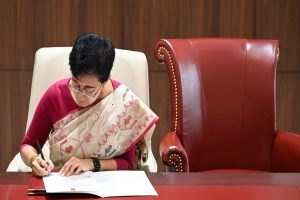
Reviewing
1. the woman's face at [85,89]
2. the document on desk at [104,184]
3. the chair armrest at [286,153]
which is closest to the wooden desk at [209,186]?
the document on desk at [104,184]

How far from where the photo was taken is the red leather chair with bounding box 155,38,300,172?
2502mm

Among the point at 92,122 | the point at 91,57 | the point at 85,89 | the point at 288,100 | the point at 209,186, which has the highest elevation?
the point at 91,57

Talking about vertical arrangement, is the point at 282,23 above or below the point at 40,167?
above

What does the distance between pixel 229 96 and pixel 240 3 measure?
1.25 meters

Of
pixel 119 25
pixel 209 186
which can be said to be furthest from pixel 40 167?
pixel 119 25

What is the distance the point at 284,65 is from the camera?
3.67 meters

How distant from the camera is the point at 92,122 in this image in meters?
1.83

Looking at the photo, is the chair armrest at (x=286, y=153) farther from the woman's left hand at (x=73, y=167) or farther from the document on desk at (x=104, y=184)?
the woman's left hand at (x=73, y=167)

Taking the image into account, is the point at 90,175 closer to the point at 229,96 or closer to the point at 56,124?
the point at 56,124

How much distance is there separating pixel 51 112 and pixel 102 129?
0.20 m

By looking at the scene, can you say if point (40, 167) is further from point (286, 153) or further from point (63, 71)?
point (286, 153)

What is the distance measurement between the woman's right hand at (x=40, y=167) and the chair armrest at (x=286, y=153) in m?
1.19

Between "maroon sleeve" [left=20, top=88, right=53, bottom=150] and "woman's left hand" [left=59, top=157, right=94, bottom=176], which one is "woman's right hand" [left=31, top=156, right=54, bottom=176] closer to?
"woman's left hand" [left=59, top=157, right=94, bottom=176]

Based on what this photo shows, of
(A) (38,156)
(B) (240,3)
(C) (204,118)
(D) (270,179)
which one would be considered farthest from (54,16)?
(D) (270,179)
